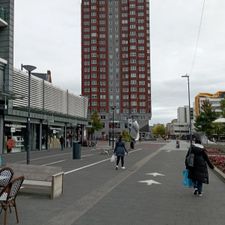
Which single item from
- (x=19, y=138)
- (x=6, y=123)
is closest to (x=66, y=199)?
(x=6, y=123)

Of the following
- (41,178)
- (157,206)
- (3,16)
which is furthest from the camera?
(3,16)

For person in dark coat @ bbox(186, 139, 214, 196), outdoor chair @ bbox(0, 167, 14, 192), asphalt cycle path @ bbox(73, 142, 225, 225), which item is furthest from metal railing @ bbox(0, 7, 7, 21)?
person in dark coat @ bbox(186, 139, 214, 196)

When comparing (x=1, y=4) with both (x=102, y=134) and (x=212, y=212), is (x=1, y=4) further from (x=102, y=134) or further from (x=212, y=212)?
(x=102, y=134)

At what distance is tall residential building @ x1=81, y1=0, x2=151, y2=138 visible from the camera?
115250mm

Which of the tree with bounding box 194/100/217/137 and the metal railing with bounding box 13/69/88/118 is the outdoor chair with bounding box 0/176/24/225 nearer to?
the metal railing with bounding box 13/69/88/118

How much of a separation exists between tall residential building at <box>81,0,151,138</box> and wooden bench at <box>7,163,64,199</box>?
103883 mm

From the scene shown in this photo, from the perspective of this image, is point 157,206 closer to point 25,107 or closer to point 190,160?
point 190,160

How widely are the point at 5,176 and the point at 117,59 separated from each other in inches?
4486

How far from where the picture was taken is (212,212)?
724 cm

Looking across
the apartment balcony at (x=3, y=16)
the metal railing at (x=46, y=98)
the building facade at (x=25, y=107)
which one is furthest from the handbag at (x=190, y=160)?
the apartment balcony at (x=3, y=16)

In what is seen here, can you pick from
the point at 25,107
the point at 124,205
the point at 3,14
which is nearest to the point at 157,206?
the point at 124,205

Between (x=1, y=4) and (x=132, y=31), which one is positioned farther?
(x=132, y=31)

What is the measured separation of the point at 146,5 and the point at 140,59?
20861 millimetres

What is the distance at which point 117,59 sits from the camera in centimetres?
11931
